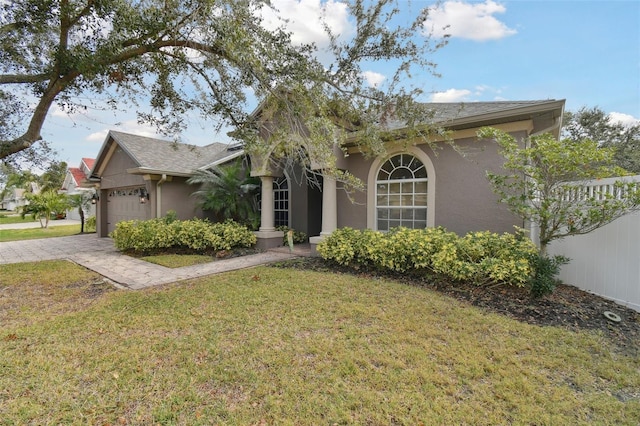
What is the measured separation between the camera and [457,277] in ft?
20.1

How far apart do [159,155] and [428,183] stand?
12.0 m

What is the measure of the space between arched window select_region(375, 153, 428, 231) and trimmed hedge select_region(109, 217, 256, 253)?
4.75 m

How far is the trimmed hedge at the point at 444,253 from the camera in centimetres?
583

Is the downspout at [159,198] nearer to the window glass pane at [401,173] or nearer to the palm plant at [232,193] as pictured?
the palm plant at [232,193]

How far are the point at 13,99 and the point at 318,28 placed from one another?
700 cm

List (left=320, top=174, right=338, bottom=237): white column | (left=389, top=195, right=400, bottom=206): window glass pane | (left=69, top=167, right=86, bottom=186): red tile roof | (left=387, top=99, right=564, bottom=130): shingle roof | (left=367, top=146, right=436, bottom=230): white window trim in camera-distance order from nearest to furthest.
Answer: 1. (left=387, top=99, right=564, bottom=130): shingle roof
2. (left=367, top=146, right=436, bottom=230): white window trim
3. (left=389, top=195, right=400, bottom=206): window glass pane
4. (left=320, top=174, right=338, bottom=237): white column
5. (left=69, top=167, right=86, bottom=186): red tile roof

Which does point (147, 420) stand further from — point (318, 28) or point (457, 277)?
point (318, 28)

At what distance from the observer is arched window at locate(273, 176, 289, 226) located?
13391 millimetres

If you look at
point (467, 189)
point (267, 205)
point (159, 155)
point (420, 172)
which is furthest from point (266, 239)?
point (159, 155)

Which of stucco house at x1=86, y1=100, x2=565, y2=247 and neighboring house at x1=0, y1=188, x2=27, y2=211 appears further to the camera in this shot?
neighboring house at x1=0, y1=188, x2=27, y2=211

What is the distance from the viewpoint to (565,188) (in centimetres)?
546

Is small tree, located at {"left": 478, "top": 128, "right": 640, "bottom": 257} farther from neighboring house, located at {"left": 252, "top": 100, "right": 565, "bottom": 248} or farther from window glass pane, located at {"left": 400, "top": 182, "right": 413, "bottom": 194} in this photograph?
window glass pane, located at {"left": 400, "top": 182, "right": 413, "bottom": 194}

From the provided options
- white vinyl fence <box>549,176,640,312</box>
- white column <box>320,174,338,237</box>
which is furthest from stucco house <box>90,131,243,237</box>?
white vinyl fence <box>549,176,640,312</box>

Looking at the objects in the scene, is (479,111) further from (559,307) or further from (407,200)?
(559,307)
